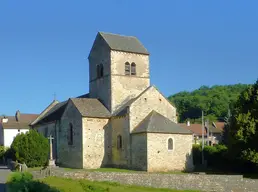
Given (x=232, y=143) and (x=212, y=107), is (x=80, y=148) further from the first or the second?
(x=212, y=107)

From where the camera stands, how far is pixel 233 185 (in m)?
31.6

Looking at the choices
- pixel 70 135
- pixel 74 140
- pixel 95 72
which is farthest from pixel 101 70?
pixel 74 140

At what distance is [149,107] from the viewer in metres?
42.4

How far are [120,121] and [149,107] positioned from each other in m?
3.31

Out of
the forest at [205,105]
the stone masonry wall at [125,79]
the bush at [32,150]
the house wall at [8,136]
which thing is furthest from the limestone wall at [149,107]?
the forest at [205,105]

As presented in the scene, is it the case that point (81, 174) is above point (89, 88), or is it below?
below

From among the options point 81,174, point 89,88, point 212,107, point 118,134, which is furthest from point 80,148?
point 212,107

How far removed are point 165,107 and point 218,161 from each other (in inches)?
335

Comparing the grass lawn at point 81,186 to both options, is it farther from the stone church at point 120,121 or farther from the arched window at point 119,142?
the arched window at point 119,142

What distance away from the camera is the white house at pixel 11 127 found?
74.9m

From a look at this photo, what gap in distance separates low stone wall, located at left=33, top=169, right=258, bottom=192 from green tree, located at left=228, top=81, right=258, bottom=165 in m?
4.52

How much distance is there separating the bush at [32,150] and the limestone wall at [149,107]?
10.8 metres

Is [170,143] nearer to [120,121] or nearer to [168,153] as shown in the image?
[168,153]

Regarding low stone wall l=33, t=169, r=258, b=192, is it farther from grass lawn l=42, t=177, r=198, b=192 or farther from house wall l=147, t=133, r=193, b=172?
house wall l=147, t=133, r=193, b=172
